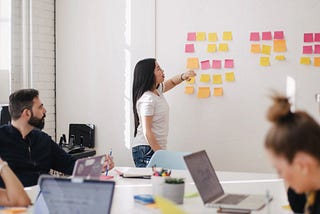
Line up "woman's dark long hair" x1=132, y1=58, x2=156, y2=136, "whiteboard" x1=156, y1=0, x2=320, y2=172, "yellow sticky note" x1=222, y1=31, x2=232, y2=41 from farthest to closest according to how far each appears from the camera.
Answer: "yellow sticky note" x1=222, y1=31, x2=232, y2=41 → "whiteboard" x1=156, y1=0, x2=320, y2=172 → "woman's dark long hair" x1=132, y1=58, x2=156, y2=136

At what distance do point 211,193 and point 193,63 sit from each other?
7.28ft

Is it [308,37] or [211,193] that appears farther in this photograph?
[308,37]

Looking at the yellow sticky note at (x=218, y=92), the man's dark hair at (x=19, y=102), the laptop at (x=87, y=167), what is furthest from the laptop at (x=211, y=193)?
the yellow sticky note at (x=218, y=92)

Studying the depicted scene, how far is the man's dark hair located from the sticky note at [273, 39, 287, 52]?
2077 millimetres

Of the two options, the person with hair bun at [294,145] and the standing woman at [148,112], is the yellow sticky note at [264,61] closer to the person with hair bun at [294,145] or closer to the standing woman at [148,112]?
the standing woman at [148,112]

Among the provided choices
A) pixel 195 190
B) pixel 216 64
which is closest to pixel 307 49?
pixel 216 64

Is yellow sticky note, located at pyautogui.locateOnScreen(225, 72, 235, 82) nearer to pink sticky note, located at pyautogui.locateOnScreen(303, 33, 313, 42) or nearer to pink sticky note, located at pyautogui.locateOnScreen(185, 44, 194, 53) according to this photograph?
pink sticky note, located at pyautogui.locateOnScreen(185, 44, 194, 53)

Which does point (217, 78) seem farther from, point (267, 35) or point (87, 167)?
point (87, 167)

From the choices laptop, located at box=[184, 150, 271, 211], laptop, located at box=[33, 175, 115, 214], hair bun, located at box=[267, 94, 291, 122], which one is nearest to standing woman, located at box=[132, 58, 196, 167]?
laptop, located at box=[184, 150, 271, 211]

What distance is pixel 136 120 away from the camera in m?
4.21

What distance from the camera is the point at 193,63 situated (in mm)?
4426

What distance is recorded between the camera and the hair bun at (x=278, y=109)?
1.54 metres

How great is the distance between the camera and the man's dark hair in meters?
3.10

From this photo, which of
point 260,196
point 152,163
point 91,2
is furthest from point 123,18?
point 260,196
